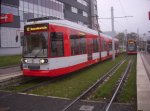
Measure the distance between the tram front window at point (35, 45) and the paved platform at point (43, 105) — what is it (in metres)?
4.18

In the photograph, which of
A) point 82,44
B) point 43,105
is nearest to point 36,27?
point 82,44

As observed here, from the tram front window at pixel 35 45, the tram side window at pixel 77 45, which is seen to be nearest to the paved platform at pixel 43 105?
the tram front window at pixel 35 45

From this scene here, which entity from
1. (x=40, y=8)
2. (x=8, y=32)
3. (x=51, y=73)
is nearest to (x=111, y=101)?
(x=51, y=73)

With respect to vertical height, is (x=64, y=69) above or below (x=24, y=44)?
below

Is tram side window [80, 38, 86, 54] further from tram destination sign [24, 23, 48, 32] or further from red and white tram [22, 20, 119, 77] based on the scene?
tram destination sign [24, 23, 48, 32]

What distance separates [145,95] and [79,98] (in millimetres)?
2606

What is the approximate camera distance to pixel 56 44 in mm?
15578

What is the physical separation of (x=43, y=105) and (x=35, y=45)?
19.4 feet

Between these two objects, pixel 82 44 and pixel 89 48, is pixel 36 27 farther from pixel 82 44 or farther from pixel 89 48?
pixel 89 48

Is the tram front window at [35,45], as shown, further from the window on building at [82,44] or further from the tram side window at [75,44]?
the window on building at [82,44]

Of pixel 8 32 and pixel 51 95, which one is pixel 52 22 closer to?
pixel 51 95

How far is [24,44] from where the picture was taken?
52.4 feet

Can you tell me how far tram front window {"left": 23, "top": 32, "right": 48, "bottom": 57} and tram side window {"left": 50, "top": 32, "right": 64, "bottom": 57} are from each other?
13.5 inches

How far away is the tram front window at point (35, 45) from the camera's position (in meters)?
15.2
